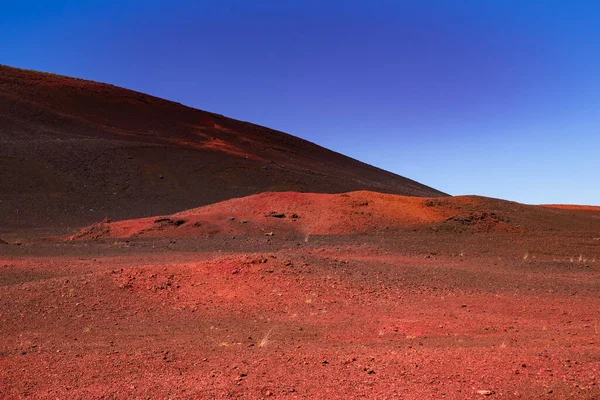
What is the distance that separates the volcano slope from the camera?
6.78 metres

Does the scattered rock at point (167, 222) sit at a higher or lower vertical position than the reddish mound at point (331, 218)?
lower

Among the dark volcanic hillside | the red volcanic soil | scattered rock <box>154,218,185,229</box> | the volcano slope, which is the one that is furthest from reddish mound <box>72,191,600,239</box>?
the dark volcanic hillside

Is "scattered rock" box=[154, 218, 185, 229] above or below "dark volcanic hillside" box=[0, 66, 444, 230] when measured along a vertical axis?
below

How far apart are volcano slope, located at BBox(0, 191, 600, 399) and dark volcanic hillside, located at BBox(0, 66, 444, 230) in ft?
52.3

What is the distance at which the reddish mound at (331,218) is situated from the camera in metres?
26.3

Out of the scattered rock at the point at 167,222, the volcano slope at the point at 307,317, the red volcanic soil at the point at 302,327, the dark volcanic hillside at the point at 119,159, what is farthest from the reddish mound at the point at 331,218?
the dark volcanic hillside at the point at 119,159

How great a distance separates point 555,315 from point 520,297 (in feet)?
6.72

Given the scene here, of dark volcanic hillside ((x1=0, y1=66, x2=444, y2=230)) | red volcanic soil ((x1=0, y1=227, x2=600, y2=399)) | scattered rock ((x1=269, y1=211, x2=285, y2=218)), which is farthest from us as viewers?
dark volcanic hillside ((x1=0, y1=66, x2=444, y2=230))

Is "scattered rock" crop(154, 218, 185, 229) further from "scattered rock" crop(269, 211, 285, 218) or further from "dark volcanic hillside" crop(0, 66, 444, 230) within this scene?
"dark volcanic hillside" crop(0, 66, 444, 230)

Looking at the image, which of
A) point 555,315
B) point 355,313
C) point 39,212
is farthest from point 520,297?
point 39,212

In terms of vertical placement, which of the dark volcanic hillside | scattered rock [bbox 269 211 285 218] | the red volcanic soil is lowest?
the red volcanic soil

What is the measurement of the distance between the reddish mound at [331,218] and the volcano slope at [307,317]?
99 centimetres

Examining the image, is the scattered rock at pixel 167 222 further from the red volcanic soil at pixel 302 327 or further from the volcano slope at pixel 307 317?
the red volcanic soil at pixel 302 327

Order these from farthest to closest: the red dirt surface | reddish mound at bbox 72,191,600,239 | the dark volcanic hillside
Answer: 1. the dark volcanic hillside
2. reddish mound at bbox 72,191,600,239
3. the red dirt surface
